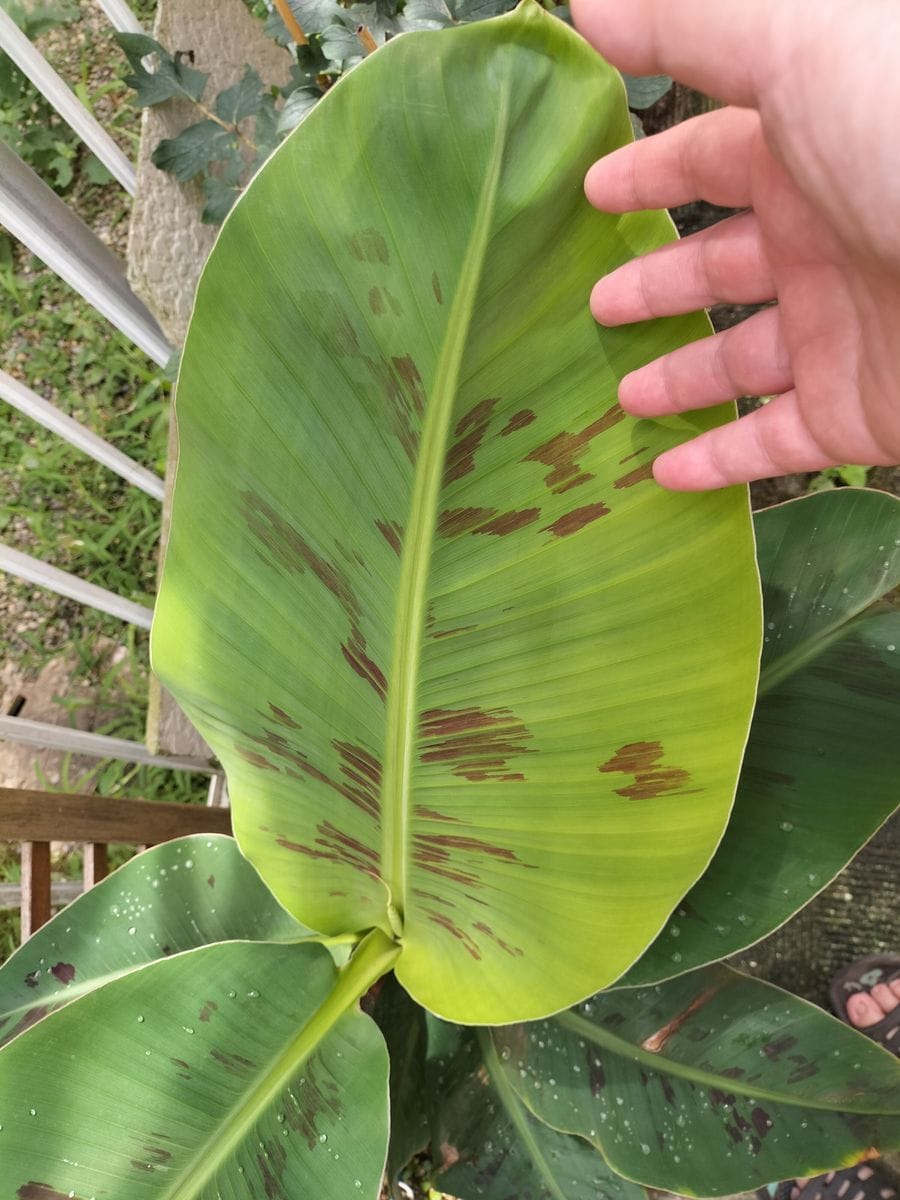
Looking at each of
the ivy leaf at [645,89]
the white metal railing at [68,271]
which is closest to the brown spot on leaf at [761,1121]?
the white metal railing at [68,271]

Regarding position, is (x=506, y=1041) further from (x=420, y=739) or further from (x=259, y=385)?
(x=259, y=385)

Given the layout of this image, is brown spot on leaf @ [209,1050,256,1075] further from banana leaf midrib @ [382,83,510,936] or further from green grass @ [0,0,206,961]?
green grass @ [0,0,206,961]

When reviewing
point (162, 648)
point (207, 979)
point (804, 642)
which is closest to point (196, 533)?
point (162, 648)

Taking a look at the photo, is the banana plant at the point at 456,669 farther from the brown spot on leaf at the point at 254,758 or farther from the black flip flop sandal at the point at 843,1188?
the black flip flop sandal at the point at 843,1188

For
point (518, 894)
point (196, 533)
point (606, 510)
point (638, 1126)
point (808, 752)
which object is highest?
point (196, 533)

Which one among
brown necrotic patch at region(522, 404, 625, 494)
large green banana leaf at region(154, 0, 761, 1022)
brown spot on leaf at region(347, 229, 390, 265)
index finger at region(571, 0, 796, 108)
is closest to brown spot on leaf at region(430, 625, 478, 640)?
large green banana leaf at region(154, 0, 761, 1022)

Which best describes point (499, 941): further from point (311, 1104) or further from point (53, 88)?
point (53, 88)
